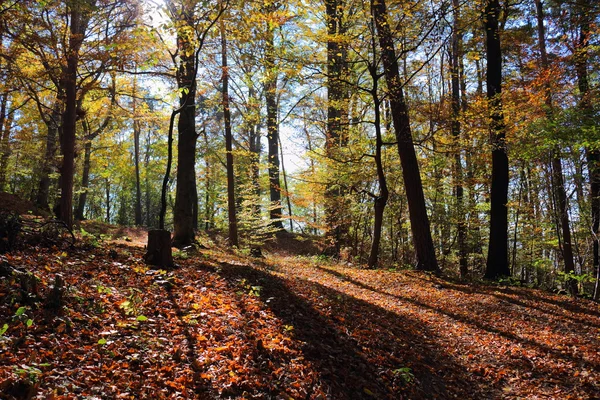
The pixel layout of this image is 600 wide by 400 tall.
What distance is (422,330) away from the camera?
617 centimetres

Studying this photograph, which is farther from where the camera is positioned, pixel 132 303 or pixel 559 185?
pixel 559 185

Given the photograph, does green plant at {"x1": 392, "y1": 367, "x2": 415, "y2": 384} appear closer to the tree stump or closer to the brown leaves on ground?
the brown leaves on ground

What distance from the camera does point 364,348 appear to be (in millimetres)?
4820

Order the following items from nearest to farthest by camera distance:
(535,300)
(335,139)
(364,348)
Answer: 1. (364,348)
2. (535,300)
3. (335,139)

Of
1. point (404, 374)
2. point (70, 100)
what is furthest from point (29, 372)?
point (70, 100)

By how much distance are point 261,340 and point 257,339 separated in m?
0.14

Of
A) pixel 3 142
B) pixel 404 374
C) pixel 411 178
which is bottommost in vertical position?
pixel 404 374

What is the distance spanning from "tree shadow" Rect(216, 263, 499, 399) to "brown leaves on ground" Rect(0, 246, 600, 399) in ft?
0.07

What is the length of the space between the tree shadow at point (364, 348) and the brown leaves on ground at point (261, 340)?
0.07 ft

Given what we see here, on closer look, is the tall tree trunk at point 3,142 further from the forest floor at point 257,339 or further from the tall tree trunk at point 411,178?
the tall tree trunk at point 411,178

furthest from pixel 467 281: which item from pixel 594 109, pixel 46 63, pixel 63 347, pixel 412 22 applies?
pixel 46 63

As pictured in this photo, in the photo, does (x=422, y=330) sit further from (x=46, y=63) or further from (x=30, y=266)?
(x=46, y=63)

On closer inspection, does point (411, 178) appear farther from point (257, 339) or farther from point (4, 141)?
point (4, 141)

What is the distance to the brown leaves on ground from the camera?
3.01 m
